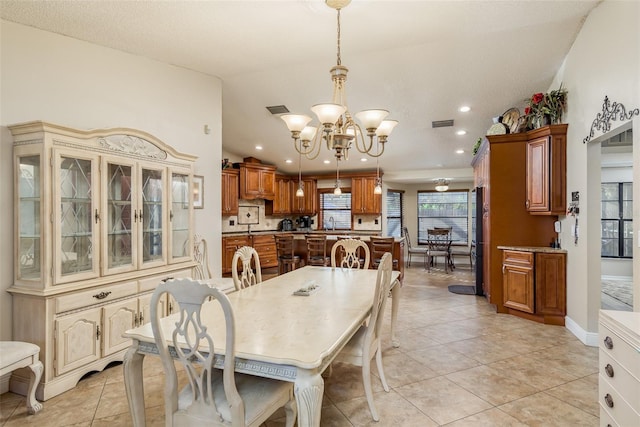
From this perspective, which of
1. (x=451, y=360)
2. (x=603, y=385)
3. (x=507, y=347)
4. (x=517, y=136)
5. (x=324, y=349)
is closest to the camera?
(x=324, y=349)

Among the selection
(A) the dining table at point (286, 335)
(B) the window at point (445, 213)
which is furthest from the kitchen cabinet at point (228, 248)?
(B) the window at point (445, 213)

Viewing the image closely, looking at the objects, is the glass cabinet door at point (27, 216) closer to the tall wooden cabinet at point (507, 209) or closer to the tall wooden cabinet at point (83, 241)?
the tall wooden cabinet at point (83, 241)

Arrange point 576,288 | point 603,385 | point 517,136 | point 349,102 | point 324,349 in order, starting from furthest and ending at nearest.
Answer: point 349,102
point 517,136
point 576,288
point 603,385
point 324,349

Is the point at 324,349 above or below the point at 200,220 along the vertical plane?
below

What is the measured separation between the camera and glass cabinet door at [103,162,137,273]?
Result: 279 centimetres

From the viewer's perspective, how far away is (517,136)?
14.1 feet

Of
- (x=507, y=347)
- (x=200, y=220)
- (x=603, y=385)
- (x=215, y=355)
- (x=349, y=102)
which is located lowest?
(x=507, y=347)

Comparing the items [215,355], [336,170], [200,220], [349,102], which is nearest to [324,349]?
[215,355]

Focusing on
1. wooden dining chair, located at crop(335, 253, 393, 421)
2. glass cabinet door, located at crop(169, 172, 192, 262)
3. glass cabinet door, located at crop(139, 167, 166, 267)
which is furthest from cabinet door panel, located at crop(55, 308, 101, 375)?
wooden dining chair, located at crop(335, 253, 393, 421)

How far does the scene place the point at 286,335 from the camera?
1.63 m

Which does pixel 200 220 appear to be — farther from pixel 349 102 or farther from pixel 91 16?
pixel 349 102

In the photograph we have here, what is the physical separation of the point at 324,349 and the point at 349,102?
3982 mm

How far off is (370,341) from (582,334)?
259 cm

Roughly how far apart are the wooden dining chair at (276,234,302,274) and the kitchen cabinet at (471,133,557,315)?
3.23 meters
